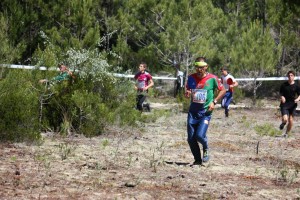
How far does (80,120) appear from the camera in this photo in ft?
38.7

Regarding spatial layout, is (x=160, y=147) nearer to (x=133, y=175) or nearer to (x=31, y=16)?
(x=133, y=175)

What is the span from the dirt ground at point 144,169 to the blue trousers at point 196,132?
0.81ft

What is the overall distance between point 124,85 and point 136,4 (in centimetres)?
1507

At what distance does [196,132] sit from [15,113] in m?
3.15

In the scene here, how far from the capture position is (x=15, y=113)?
1030 cm

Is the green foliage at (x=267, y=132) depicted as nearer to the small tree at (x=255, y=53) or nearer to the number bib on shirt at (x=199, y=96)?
the number bib on shirt at (x=199, y=96)

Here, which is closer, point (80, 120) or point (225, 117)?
point (80, 120)

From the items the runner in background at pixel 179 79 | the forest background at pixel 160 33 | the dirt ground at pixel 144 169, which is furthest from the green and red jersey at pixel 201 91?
the runner in background at pixel 179 79

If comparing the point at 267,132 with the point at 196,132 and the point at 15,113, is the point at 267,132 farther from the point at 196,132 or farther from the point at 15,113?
the point at 15,113

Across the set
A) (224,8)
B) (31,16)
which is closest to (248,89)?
(224,8)

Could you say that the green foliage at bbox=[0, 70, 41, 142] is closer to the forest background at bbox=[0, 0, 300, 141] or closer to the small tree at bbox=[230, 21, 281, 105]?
the forest background at bbox=[0, 0, 300, 141]

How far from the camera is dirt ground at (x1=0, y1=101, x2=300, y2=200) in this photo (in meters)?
7.14

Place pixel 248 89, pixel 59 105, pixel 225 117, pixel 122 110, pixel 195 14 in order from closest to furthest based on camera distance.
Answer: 1. pixel 59 105
2. pixel 122 110
3. pixel 225 117
4. pixel 195 14
5. pixel 248 89

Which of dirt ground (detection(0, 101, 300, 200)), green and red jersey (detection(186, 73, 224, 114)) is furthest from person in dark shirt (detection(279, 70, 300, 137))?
green and red jersey (detection(186, 73, 224, 114))
